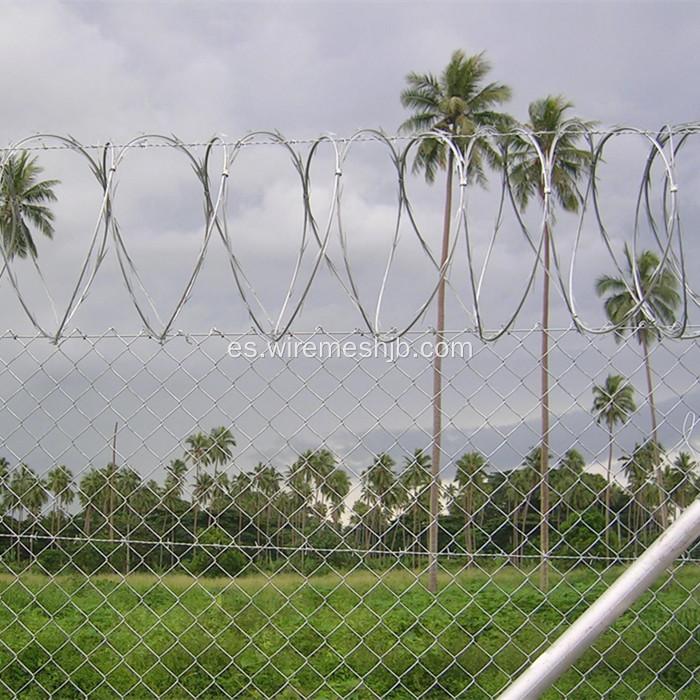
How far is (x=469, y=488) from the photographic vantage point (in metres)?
2.22

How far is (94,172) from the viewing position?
210cm

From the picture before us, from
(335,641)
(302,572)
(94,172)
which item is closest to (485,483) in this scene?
(302,572)

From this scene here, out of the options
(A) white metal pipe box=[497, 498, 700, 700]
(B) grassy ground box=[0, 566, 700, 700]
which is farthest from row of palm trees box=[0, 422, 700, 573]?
(B) grassy ground box=[0, 566, 700, 700]

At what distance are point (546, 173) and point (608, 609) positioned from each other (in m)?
1.19

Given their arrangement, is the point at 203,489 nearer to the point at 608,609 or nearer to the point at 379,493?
the point at 379,493

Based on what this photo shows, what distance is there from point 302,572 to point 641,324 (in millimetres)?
1086

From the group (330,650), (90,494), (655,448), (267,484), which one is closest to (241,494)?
(267,484)

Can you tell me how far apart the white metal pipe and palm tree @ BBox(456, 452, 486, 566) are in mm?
703

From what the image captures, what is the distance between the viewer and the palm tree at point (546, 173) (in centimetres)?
195

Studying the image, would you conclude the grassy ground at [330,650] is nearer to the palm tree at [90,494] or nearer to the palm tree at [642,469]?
the palm tree at [90,494]

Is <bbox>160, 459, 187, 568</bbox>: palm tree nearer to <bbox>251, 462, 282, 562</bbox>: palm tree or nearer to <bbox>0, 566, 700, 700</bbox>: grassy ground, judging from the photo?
<bbox>251, 462, 282, 562</bbox>: palm tree

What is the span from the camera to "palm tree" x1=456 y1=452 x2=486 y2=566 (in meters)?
1.98

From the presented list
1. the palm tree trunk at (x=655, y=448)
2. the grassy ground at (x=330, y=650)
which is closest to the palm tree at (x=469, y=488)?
the palm tree trunk at (x=655, y=448)

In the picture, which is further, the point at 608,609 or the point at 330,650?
the point at 330,650
